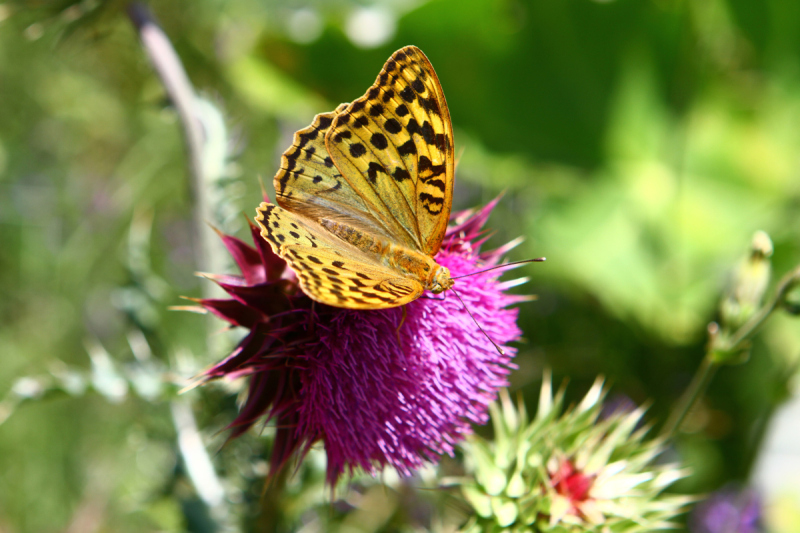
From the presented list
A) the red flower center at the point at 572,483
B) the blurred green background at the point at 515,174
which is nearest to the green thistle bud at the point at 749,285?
the red flower center at the point at 572,483

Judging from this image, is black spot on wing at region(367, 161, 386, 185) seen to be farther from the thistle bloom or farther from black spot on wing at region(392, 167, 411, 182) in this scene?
the thistle bloom

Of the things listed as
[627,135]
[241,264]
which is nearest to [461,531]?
[241,264]

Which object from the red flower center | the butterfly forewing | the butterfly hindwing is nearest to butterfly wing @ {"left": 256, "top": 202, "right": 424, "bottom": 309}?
the butterfly hindwing

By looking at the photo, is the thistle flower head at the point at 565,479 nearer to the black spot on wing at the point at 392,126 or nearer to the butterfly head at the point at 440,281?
the butterfly head at the point at 440,281

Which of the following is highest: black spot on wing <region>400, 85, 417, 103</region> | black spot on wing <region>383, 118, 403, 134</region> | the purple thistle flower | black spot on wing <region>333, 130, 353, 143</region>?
black spot on wing <region>400, 85, 417, 103</region>

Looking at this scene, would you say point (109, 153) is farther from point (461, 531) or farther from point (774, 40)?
point (774, 40)

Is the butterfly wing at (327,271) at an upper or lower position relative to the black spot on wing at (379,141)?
lower
